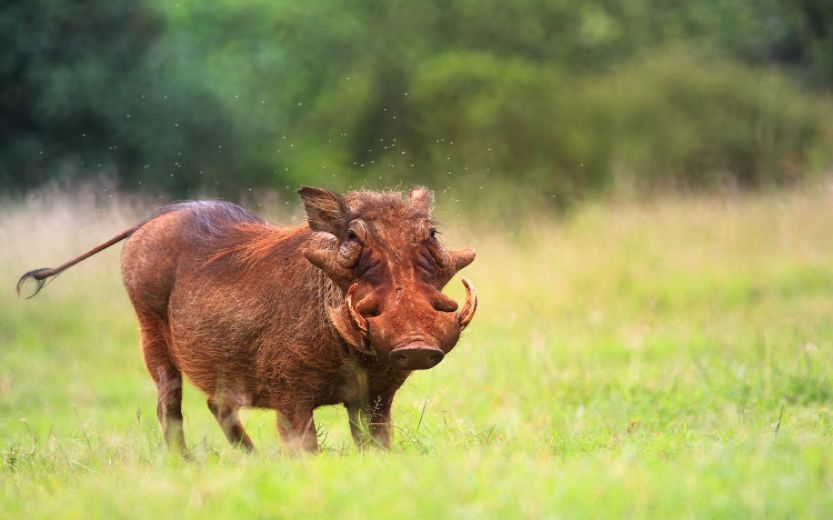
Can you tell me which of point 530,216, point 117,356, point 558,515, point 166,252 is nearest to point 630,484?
point 558,515

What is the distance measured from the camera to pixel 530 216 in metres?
→ 15.6

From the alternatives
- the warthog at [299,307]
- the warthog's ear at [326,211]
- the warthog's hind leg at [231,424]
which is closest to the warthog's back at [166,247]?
the warthog at [299,307]

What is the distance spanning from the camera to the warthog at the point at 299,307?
4.79 meters

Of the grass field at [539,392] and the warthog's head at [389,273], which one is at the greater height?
the warthog's head at [389,273]

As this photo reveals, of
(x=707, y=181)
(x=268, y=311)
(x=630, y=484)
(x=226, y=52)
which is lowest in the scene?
(x=707, y=181)

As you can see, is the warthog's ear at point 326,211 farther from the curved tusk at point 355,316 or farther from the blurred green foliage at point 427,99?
the blurred green foliage at point 427,99

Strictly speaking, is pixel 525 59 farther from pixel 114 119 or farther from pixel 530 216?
pixel 530 216

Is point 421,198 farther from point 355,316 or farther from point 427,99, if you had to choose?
point 427,99

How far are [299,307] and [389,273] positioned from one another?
2.15 ft

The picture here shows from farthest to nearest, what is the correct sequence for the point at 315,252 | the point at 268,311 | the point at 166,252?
the point at 166,252 → the point at 268,311 → the point at 315,252

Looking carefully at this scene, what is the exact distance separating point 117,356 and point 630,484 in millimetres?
7676

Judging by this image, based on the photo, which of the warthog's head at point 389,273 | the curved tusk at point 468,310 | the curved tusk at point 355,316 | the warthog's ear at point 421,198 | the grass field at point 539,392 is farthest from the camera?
the warthog's ear at point 421,198

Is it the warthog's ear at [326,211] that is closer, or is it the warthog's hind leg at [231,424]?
the warthog's ear at [326,211]

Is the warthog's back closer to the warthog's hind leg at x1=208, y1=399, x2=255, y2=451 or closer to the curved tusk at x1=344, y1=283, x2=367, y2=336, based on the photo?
the warthog's hind leg at x1=208, y1=399, x2=255, y2=451
